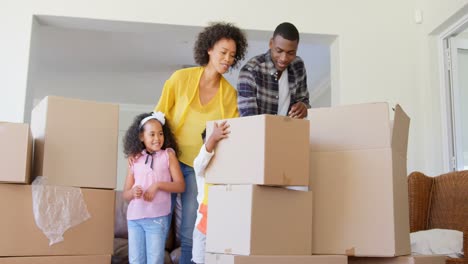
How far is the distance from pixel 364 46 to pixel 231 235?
250cm

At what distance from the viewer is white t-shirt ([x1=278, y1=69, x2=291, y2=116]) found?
7.18 feet

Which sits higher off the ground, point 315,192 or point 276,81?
point 276,81

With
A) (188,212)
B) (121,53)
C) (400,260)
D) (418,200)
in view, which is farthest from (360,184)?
(121,53)

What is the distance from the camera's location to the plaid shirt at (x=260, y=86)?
210 centimetres

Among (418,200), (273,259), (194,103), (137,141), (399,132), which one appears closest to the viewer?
(273,259)

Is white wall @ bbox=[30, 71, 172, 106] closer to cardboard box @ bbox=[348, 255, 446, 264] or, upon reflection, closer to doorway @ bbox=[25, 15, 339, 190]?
doorway @ bbox=[25, 15, 339, 190]

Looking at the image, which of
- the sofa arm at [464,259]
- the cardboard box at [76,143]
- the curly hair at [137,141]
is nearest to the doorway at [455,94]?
the sofa arm at [464,259]

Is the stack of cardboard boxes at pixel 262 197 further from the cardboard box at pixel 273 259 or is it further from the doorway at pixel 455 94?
the doorway at pixel 455 94

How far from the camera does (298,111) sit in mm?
2070

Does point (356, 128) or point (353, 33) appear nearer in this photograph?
point (356, 128)

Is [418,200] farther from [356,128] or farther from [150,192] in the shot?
[150,192]

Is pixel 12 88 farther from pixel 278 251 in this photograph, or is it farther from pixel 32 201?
pixel 278 251

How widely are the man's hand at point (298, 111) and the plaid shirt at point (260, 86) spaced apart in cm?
10

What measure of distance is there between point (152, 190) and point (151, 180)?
62mm
